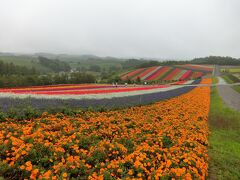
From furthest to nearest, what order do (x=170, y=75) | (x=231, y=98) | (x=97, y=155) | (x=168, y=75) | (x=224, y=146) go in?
1. (x=168, y=75)
2. (x=170, y=75)
3. (x=231, y=98)
4. (x=224, y=146)
5. (x=97, y=155)

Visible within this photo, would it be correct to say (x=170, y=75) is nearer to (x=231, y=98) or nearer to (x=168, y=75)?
(x=168, y=75)

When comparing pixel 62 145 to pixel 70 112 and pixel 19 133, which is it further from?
pixel 70 112

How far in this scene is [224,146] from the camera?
9.32 meters

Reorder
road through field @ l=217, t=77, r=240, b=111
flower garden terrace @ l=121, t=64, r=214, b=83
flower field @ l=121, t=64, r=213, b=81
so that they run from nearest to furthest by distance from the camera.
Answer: road through field @ l=217, t=77, r=240, b=111, flower garden terrace @ l=121, t=64, r=214, b=83, flower field @ l=121, t=64, r=213, b=81

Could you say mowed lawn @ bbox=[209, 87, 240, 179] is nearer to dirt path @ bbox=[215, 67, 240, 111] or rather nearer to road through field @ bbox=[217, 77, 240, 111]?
road through field @ bbox=[217, 77, 240, 111]

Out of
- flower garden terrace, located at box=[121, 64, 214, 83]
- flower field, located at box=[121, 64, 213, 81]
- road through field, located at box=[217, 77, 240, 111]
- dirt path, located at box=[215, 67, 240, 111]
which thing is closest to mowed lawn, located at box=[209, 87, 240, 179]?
road through field, located at box=[217, 77, 240, 111]

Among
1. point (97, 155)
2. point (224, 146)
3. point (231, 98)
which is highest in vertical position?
point (97, 155)

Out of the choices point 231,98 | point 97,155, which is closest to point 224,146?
point 97,155

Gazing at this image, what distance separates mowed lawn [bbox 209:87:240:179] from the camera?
269 inches

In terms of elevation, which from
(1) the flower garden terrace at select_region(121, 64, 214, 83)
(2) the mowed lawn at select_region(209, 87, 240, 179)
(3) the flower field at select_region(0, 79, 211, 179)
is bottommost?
(1) the flower garden terrace at select_region(121, 64, 214, 83)

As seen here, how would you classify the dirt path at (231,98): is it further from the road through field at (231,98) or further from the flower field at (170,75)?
the flower field at (170,75)

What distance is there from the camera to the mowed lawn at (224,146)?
6831 mm

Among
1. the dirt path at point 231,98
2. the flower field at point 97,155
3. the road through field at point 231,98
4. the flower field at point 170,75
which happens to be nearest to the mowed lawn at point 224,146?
the flower field at point 97,155

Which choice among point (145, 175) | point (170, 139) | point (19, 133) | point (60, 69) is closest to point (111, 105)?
point (170, 139)
